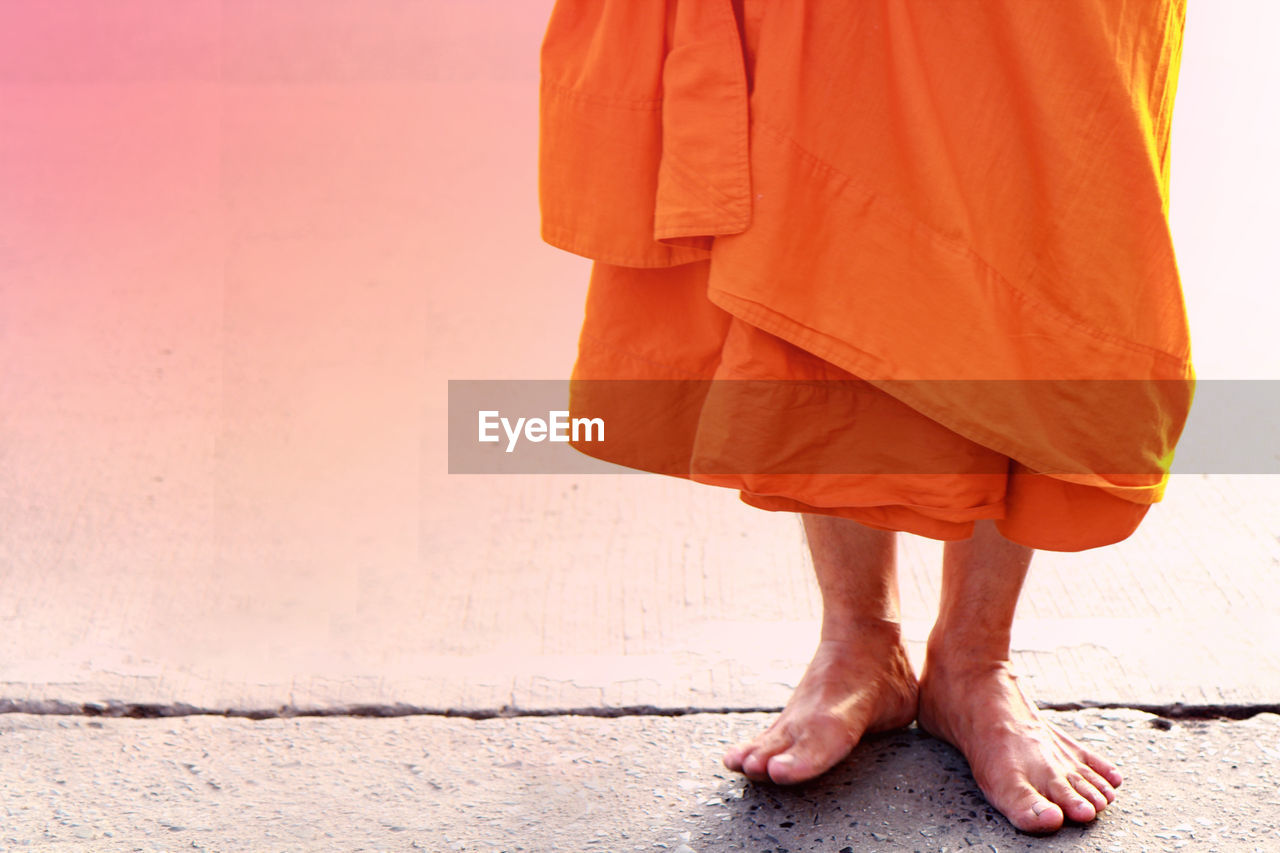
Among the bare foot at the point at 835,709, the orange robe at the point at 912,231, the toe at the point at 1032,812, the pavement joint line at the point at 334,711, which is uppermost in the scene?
the orange robe at the point at 912,231

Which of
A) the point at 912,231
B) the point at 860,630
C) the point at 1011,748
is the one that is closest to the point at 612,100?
the point at 912,231

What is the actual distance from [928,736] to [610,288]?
1.96 feet

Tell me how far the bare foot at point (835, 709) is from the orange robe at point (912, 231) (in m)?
0.23

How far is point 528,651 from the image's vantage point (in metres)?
1.53

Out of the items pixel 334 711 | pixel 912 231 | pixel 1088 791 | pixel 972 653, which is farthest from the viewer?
pixel 334 711

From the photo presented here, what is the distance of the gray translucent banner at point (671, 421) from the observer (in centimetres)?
106

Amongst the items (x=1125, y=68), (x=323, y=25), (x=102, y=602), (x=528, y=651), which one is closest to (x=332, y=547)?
(x=102, y=602)

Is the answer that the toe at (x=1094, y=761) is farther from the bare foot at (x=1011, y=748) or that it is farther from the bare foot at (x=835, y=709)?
the bare foot at (x=835, y=709)

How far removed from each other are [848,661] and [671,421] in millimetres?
336

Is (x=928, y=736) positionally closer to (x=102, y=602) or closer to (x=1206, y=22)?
(x=102, y=602)

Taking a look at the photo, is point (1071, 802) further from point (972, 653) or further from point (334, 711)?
point (334, 711)

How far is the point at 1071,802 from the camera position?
3.66ft

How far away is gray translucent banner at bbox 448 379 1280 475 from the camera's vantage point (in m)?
1.06

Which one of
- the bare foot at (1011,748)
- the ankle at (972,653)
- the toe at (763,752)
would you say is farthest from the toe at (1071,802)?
the toe at (763,752)
